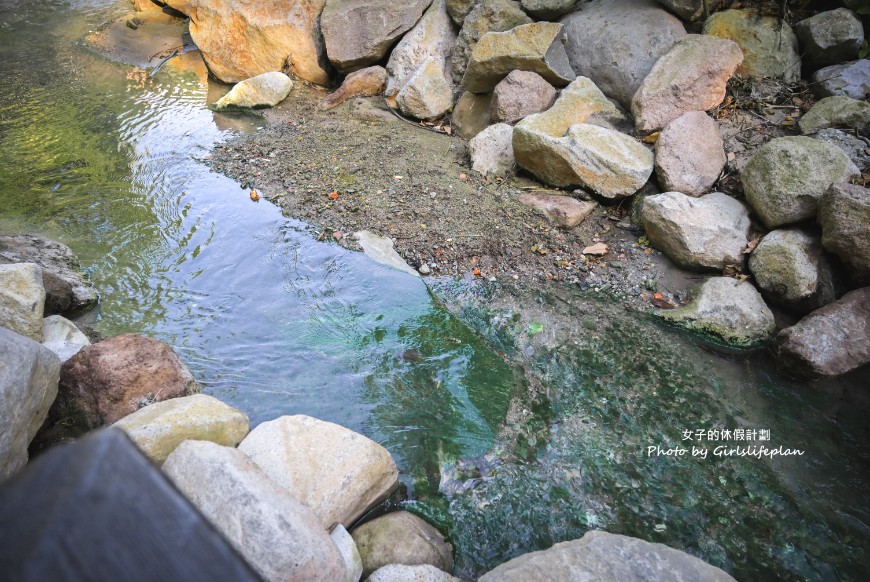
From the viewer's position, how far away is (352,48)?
26.4 feet

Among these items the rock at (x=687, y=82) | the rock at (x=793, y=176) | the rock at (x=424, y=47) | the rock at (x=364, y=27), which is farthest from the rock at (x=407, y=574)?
the rock at (x=364, y=27)

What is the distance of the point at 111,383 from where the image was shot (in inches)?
120

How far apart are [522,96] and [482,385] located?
3.79 meters

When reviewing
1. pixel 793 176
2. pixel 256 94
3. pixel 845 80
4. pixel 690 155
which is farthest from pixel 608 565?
pixel 256 94

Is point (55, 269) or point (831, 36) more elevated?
point (831, 36)

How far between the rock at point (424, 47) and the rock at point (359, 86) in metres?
0.16

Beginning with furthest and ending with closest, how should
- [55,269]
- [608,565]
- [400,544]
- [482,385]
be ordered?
1. [55,269]
2. [482,385]
3. [400,544]
4. [608,565]

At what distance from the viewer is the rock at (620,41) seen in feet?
19.9

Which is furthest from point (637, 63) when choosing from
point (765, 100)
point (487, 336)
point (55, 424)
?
point (55, 424)

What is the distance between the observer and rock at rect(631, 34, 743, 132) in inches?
217

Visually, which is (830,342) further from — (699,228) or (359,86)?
(359,86)

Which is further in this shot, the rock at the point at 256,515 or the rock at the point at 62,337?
the rock at the point at 62,337

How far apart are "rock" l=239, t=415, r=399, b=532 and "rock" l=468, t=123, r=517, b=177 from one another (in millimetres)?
3793

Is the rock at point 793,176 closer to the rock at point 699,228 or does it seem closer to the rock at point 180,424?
the rock at point 699,228
